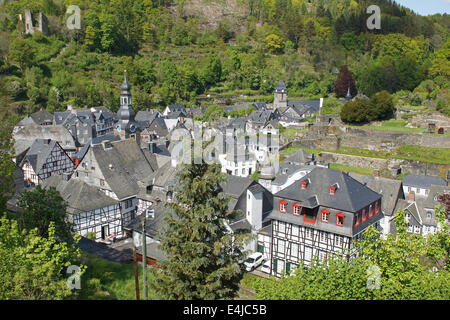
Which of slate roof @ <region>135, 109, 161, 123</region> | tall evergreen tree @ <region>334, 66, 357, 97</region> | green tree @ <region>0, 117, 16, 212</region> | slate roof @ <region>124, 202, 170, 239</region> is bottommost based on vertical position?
slate roof @ <region>124, 202, 170, 239</region>

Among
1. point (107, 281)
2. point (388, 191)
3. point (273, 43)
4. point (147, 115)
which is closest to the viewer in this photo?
point (107, 281)

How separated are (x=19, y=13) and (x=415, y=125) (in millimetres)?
98792

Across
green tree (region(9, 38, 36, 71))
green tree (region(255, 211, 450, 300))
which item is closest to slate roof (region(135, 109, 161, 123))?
green tree (region(9, 38, 36, 71))

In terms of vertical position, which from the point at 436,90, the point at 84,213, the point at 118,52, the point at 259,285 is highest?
the point at 118,52

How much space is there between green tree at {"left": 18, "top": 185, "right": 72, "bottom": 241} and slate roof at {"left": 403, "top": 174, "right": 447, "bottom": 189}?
2984cm

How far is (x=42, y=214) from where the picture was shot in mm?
19484

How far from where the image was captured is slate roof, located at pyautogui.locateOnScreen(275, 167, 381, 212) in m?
24.6

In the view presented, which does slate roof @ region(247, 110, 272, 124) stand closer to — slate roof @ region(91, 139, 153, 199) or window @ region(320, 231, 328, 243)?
slate roof @ region(91, 139, 153, 199)

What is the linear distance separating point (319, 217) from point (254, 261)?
5.46m

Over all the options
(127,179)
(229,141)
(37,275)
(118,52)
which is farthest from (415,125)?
(118,52)

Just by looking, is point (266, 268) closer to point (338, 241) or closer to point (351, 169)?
point (338, 241)

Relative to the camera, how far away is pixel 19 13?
106 metres

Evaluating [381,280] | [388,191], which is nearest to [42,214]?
[381,280]

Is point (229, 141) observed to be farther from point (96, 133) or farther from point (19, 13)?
point (19, 13)
